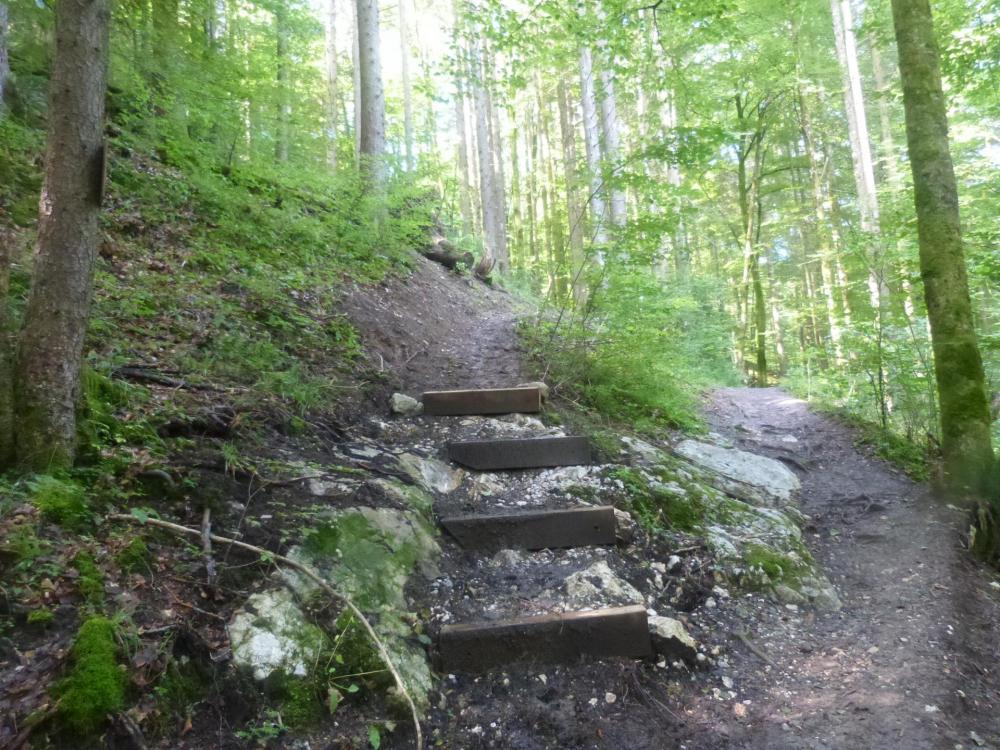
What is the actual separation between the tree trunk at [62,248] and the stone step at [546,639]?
6.97 feet

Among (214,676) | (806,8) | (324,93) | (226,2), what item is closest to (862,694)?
(214,676)

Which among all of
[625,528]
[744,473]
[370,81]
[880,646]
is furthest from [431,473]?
[370,81]

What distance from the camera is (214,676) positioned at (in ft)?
7.19

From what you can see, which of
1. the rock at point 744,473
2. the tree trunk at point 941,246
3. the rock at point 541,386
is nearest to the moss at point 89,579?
the rock at point 541,386

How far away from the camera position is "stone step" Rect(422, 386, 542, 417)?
17.2 ft

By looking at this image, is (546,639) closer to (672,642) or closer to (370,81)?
(672,642)

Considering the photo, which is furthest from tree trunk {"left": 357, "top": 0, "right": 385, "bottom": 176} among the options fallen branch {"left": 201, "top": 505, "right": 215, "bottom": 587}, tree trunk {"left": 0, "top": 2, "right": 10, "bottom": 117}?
fallen branch {"left": 201, "top": 505, "right": 215, "bottom": 587}

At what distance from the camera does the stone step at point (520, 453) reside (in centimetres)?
452

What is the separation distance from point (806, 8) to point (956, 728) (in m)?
14.2

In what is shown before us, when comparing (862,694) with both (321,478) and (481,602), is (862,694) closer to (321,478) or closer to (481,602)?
(481,602)

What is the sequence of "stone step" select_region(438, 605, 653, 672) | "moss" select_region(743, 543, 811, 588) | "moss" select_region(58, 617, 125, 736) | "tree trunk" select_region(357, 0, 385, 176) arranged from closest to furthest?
"moss" select_region(58, 617, 125, 736), "stone step" select_region(438, 605, 653, 672), "moss" select_region(743, 543, 811, 588), "tree trunk" select_region(357, 0, 385, 176)

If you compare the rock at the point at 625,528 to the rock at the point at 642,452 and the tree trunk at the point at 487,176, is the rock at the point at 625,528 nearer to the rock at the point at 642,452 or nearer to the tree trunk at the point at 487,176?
the rock at the point at 642,452

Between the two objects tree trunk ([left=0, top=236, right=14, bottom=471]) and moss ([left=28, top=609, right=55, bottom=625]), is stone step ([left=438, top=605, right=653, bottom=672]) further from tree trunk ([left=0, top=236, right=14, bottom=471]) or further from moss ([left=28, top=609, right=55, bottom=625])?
tree trunk ([left=0, top=236, right=14, bottom=471])

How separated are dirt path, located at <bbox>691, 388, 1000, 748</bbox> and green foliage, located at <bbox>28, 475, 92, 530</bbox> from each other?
3003 mm
